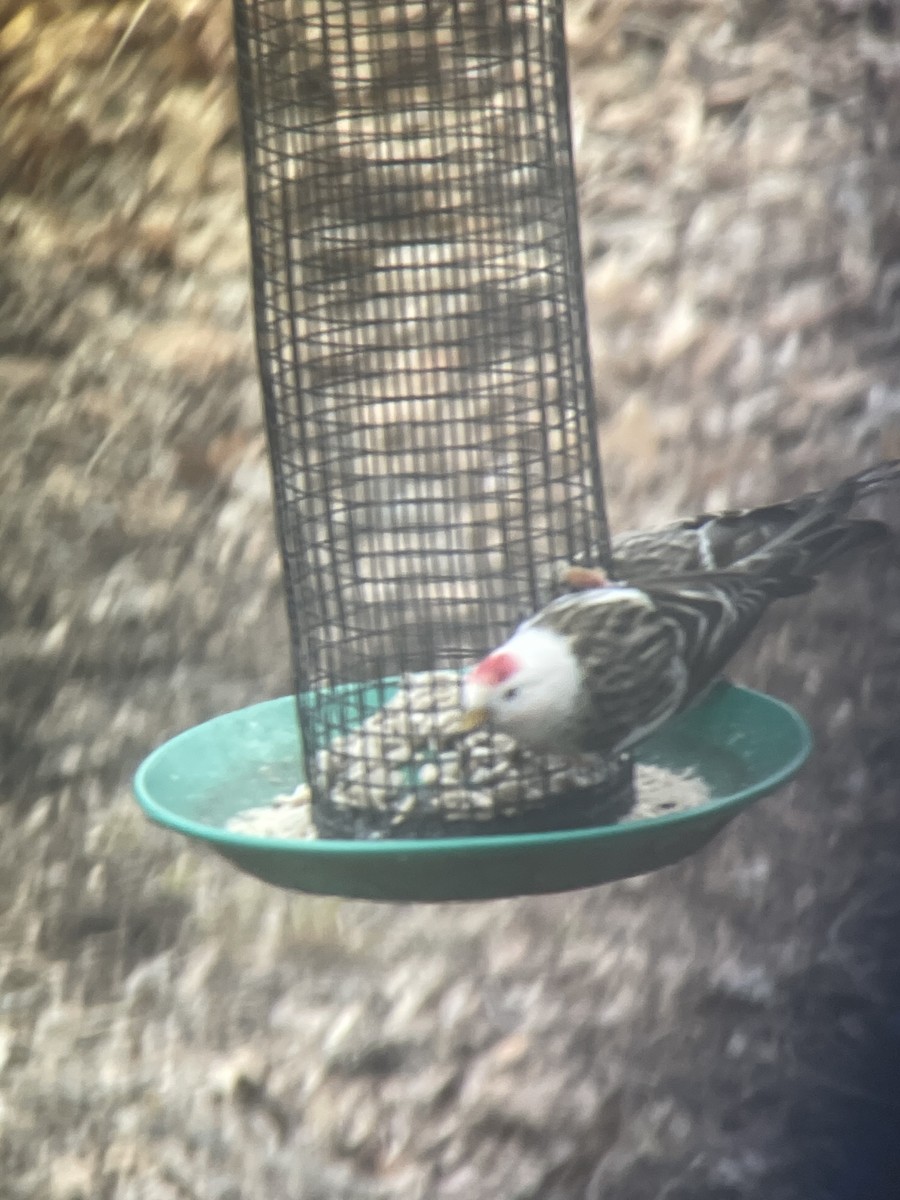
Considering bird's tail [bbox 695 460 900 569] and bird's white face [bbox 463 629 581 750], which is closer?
bird's white face [bbox 463 629 581 750]

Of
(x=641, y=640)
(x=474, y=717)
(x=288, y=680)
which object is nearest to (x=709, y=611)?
(x=641, y=640)

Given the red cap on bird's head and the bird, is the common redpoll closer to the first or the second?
the bird

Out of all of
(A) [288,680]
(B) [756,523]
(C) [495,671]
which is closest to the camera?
(C) [495,671]

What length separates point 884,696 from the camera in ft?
4.69

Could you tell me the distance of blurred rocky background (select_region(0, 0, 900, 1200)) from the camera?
49.9 inches

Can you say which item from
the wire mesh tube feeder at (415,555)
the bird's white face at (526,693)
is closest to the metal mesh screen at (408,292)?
the wire mesh tube feeder at (415,555)

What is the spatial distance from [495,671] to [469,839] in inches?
4.9

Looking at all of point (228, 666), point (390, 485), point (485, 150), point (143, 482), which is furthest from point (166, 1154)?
point (485, 150)

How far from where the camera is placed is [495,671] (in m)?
0.78

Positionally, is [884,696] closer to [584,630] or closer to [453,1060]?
[453,1060]

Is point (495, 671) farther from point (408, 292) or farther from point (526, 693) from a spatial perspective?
point (408, 292)

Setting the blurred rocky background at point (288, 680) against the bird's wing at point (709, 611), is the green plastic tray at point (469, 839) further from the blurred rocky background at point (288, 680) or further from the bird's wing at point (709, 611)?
the blurred rocky background at point (288, 680)

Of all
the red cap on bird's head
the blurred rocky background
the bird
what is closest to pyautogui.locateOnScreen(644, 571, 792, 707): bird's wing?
the bird

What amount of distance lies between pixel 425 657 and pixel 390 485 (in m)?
0.13
